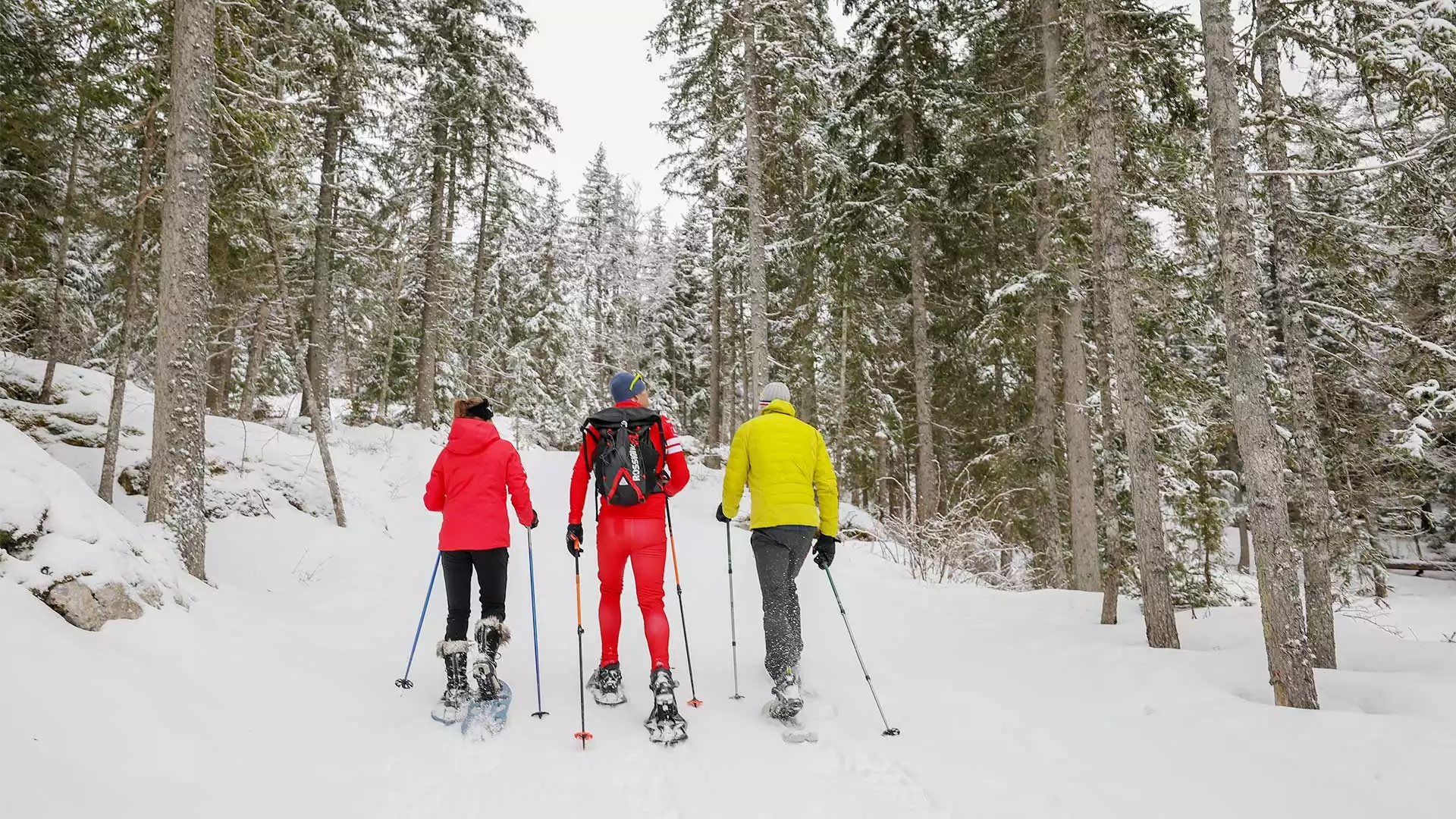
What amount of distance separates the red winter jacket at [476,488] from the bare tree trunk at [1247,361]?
5.33m

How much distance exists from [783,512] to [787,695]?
4.28 feet

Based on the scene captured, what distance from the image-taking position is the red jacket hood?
532 centimetres

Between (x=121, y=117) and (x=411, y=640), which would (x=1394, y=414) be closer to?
(x=411, y=640)

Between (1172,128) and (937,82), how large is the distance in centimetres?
910

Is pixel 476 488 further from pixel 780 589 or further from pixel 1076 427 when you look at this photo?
pixel 1076 427

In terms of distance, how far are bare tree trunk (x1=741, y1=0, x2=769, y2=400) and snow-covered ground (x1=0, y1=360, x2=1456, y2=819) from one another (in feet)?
24.5

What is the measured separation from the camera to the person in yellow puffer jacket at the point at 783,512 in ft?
Answer: 16.9

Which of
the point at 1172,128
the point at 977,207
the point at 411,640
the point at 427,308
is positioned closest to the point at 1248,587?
the point at 977,207

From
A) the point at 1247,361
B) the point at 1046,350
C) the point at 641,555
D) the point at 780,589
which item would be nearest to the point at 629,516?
the point at 641,555

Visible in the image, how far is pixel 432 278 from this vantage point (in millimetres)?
19906

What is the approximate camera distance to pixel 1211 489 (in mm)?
16016

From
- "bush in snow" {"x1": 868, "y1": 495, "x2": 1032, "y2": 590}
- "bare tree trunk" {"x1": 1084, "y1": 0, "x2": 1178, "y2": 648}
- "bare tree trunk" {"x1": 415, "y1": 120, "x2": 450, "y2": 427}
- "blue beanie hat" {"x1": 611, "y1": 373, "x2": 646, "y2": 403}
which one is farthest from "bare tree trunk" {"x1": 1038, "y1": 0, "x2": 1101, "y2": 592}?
"bare tree trunk" {"x1": 415, "y1": 120, "x2": 450, "y2": 427}

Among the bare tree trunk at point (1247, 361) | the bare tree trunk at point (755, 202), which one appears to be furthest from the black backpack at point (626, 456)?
the bare tree trunk at point (755, 202)

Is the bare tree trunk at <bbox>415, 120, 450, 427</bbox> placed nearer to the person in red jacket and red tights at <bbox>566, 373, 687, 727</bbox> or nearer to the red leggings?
the person in red jacket and red tights at <bbox>566, 373, 687, 727</bbox>
